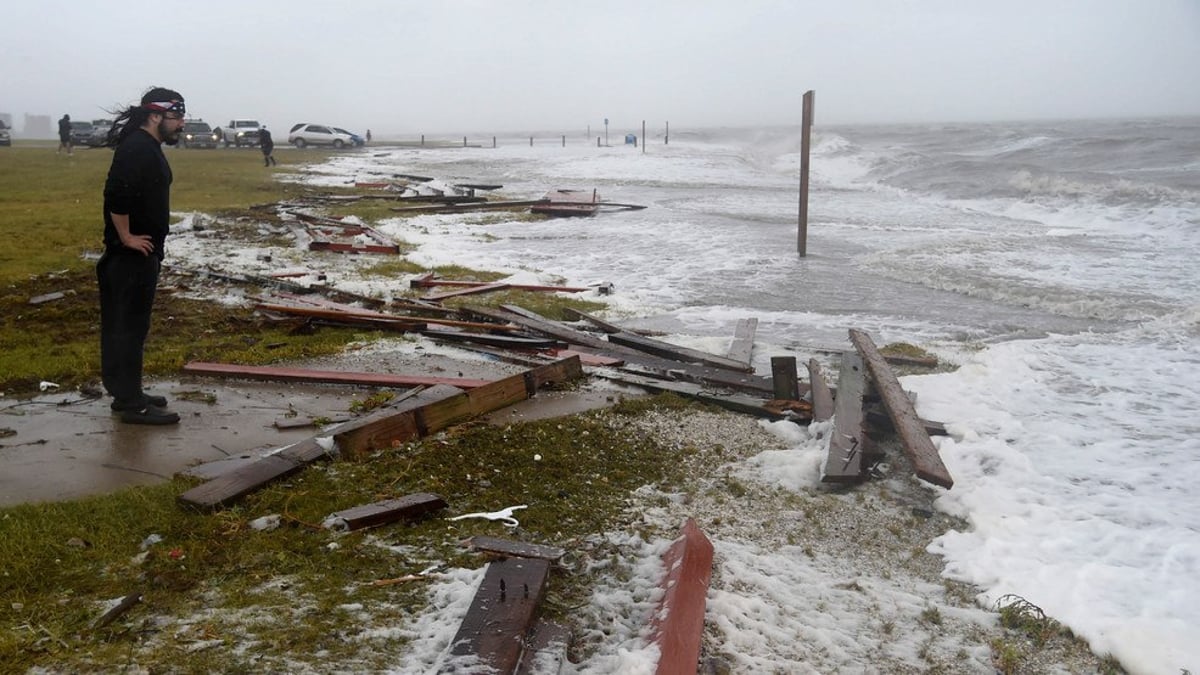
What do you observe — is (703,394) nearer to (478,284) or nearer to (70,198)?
(478,284)

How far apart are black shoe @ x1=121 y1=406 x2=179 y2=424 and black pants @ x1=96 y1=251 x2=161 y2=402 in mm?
93

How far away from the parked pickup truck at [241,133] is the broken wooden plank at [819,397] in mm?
57903

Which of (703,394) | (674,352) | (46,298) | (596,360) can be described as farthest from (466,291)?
(703,394)

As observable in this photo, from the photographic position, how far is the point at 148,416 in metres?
5.43

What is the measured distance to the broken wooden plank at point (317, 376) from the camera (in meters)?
6.49

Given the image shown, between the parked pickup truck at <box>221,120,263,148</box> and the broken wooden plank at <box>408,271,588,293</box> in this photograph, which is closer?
the broken wooden plank at <box>408,271,588,293</box>

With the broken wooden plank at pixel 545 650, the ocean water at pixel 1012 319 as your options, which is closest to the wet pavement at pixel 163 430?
the broken wooden plank at pixel 545 650

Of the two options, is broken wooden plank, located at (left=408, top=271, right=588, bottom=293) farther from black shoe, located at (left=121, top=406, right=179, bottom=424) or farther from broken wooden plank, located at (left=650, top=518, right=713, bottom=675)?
broken wooden plank, located at (left=650, top=518, right=713, bottom=675)

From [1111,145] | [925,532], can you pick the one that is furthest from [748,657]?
[1111,145]

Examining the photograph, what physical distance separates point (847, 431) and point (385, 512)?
3054 millimetres

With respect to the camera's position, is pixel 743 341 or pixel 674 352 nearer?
pixel 674 352

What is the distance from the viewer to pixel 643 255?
1471cm

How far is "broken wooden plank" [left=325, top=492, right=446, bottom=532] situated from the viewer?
405 cm

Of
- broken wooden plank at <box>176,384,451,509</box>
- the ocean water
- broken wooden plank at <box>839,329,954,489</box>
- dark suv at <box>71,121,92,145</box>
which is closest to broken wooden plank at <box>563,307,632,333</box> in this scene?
the ocean water
